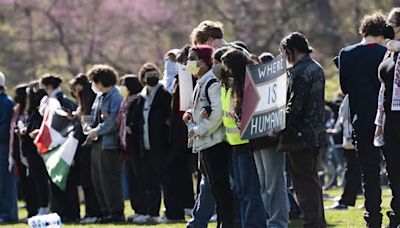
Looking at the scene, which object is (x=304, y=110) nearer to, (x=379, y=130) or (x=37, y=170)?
(x=379, y=130)

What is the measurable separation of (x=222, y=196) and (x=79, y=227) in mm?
4031

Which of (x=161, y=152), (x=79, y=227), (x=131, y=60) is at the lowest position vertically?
(x=79, y=227)

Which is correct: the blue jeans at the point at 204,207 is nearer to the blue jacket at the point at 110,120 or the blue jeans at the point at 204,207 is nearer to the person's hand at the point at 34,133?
the blue jacket at the point at 110,120

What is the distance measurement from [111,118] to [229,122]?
4.35 m

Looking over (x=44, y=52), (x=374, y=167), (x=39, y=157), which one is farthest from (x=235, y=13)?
(x=374, y=167)

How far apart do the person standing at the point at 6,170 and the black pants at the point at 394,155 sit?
7.69m

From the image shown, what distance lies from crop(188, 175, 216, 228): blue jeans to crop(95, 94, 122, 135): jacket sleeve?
3740 mm

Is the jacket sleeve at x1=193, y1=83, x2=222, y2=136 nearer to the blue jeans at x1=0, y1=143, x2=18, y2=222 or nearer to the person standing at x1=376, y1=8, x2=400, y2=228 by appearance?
the person standing at x1=376, y1=8, x2=400, y2=228

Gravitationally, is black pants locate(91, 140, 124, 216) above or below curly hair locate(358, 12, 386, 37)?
below

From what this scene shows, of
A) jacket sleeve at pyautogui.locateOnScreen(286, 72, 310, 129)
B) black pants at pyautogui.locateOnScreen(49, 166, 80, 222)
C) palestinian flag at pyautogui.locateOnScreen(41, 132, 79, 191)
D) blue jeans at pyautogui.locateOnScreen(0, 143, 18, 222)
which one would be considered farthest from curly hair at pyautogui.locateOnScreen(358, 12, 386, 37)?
blue jeans at pyautogui.locateOnScreen(0, 143, 18, 222)

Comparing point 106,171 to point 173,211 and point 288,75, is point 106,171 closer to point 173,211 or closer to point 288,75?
point 173,211

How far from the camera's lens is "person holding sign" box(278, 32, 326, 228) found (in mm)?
11281

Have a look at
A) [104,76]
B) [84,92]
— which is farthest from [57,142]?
[104,76]

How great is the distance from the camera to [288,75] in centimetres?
1155
